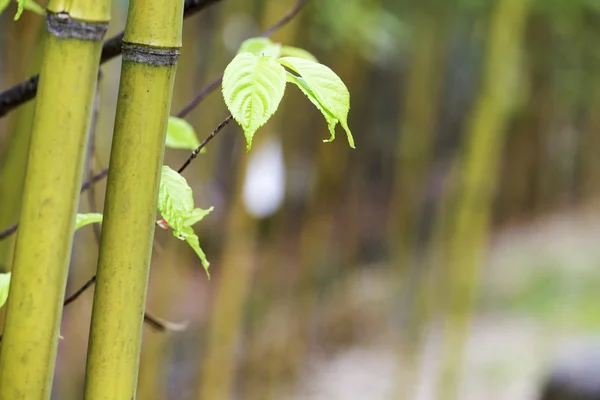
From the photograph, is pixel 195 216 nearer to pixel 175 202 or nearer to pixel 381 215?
pixel 175 202

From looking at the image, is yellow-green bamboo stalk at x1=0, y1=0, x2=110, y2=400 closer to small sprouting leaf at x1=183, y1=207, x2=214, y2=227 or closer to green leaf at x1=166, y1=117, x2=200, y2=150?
small sprouting leaf at x1=183, y1=207, x2=214, y2=227

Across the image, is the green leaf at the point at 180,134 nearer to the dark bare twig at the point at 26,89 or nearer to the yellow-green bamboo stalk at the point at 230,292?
the dark bare twig at the point at 26,89

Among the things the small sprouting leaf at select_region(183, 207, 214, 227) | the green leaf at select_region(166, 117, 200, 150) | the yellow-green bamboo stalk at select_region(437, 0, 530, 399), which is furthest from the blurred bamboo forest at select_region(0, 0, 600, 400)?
the small sprouting leaf at select_region(183, 207, 214, 227)

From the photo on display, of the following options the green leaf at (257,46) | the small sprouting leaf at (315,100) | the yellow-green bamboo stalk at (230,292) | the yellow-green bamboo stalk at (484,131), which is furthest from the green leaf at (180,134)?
the yellow-green bamboo stalk at (484,131)

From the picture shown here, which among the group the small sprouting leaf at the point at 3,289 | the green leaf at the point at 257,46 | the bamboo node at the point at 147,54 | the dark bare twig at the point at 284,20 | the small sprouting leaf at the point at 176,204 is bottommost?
the small sprouting leaf at the point at 3,289

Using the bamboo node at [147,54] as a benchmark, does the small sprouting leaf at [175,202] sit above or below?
below

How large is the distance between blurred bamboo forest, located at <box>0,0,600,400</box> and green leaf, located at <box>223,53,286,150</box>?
49 centimetres

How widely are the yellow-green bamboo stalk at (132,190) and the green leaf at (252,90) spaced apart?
28 mm

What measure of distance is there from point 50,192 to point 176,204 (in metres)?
0.06

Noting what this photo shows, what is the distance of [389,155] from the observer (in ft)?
13.1

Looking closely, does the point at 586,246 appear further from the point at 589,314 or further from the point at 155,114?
the point at 155,114

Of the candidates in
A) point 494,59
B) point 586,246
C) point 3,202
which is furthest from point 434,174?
point 3,202

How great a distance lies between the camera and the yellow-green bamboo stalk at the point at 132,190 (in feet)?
0.94

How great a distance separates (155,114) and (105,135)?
74.0 inches
